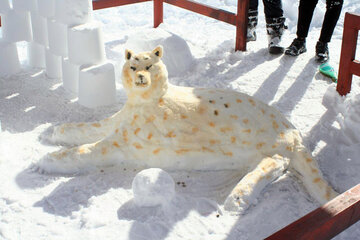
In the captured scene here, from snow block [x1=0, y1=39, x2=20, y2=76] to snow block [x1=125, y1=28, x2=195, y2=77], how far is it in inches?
34.9

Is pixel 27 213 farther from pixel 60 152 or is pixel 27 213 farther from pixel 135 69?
pixel 135 69

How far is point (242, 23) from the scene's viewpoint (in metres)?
3.72

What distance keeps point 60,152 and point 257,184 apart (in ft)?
3.26

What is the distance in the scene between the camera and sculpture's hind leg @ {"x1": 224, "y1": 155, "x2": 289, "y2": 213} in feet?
6.36

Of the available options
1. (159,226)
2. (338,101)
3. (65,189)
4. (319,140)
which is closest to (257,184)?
(159,226)

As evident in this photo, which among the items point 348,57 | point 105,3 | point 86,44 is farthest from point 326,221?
point 105,3

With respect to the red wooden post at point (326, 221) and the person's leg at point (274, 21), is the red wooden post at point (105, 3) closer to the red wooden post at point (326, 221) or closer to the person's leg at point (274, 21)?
the person's leg at point (274, 21)

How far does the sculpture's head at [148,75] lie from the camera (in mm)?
2170

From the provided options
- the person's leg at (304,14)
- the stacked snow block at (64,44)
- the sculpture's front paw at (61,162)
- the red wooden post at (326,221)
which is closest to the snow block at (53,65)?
the stacked snow block at (64,44)

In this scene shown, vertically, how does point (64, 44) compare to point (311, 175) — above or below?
above

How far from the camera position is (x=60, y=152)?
225cm

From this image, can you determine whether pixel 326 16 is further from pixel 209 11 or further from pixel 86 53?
pixel 86 53

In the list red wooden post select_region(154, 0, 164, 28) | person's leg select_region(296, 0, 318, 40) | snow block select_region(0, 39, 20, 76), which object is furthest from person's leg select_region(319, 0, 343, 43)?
snow block select_region(0, 39, 20, 76)

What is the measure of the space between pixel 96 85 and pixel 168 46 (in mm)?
775
